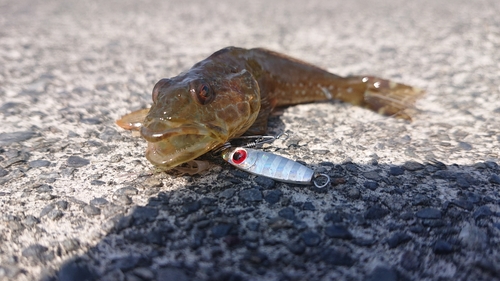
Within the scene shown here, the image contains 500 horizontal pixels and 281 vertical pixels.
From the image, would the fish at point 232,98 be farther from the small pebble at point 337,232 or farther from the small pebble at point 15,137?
the small pebble at point 337,232

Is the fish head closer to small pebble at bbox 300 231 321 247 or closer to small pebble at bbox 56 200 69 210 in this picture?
small pebble at bbox 56 200 69 210

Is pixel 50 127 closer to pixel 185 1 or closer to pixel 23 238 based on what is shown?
pixel 23 238

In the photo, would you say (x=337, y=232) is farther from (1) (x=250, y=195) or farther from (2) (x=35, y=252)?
(2) (x=35, y=252)

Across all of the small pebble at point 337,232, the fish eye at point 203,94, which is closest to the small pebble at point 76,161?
the fish eye at point 203,94

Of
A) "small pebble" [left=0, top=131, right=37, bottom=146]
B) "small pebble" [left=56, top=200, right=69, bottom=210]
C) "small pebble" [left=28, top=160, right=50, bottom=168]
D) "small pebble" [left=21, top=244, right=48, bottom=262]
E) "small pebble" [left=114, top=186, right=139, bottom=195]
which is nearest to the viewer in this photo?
"small pebble" [left=21, top=244, right=48, bottom=262]

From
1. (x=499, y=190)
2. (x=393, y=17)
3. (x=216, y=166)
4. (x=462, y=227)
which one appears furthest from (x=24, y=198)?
(x=393, y=17)

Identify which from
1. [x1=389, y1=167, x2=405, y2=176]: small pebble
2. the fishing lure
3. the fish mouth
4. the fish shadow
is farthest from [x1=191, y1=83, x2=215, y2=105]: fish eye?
[x1=389, y1=167, x2=405, y2=176]: small pebble

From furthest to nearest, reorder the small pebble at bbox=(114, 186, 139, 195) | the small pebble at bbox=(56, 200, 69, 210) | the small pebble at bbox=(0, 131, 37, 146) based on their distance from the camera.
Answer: the small pebble at bbox=(0, 131, 37, 146)
the small pebble at bbox=(114, 186, 139, 195)
the small pebble at bbox=(56, 200, 69, 210)

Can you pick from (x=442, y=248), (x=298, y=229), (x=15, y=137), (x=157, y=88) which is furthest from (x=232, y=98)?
(x=15, y=137)
